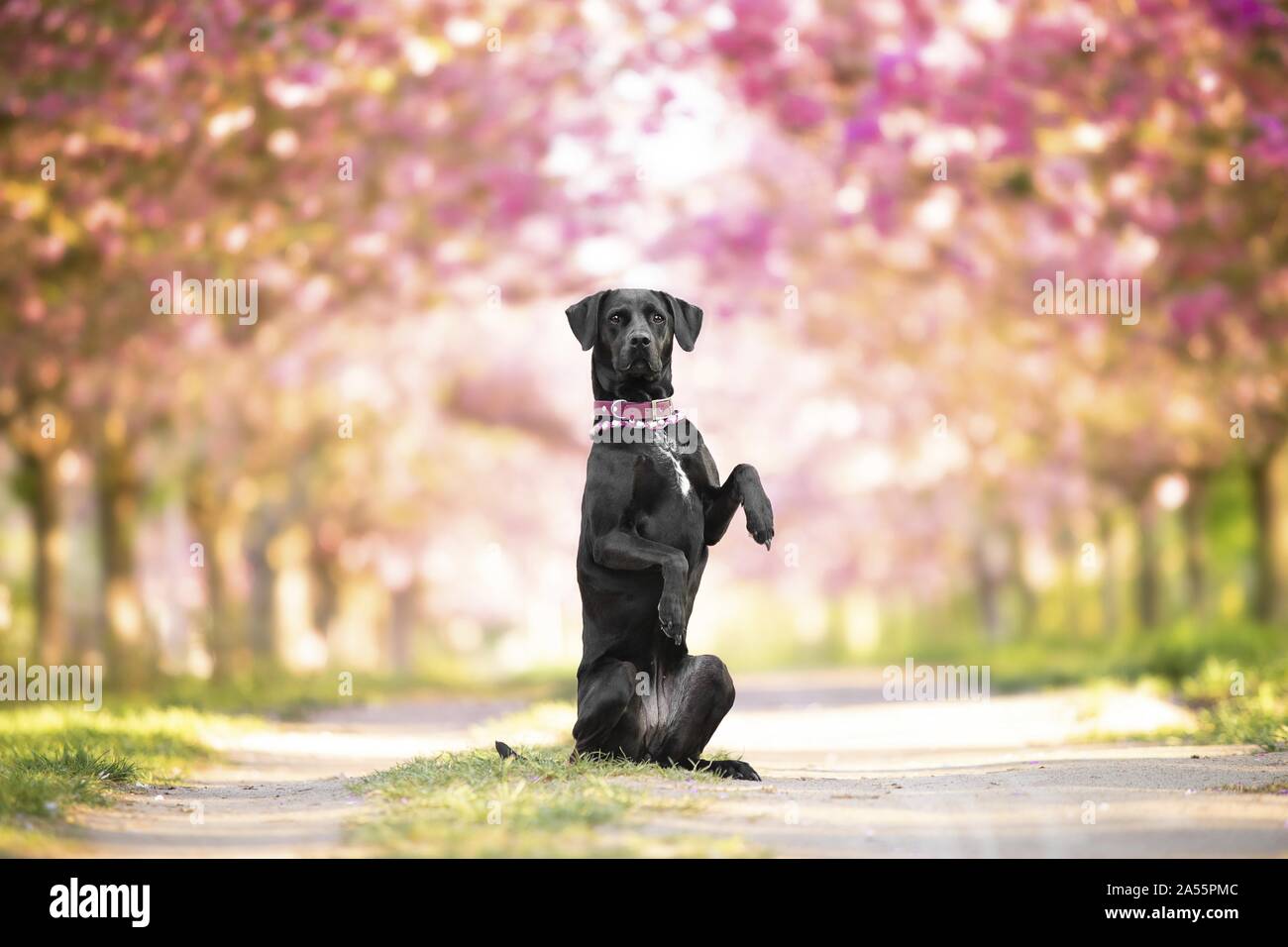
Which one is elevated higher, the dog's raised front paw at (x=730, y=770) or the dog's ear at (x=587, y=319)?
the dog's ear at (x=587, y=319)

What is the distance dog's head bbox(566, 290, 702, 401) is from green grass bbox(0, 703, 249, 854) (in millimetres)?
3021

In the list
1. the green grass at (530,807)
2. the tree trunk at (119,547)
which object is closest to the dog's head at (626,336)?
the green grass at (530,807)

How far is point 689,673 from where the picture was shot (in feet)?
24.5

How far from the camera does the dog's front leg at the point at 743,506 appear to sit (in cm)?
724

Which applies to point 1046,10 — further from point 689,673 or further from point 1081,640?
point 1081,640

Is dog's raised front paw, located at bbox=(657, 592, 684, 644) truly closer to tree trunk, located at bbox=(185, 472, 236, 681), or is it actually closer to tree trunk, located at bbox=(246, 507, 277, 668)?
tree trunk, located at bbox=(185, 472, 236, 681)

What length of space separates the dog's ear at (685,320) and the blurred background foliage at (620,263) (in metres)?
5.83

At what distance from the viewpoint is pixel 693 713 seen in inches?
294

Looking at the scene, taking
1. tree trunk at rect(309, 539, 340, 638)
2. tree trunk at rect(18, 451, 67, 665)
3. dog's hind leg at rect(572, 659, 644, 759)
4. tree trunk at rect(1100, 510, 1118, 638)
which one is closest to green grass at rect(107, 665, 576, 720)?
tree trunk at rect(18, 451, 67, 665)

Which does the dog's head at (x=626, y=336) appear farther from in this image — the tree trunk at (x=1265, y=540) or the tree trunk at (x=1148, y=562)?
the tree trunk at (x=1148, y=562)

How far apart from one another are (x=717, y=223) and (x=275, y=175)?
587 centimetres

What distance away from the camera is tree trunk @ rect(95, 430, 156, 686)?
19.5 m

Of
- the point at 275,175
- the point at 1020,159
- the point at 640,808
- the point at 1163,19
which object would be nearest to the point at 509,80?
the point at 275,175

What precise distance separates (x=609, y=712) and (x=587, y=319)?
74.3 inches
